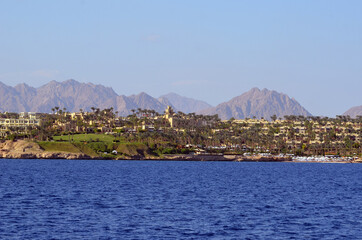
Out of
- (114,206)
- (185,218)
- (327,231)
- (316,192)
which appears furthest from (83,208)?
(316,192)

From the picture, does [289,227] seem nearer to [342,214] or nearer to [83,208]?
[342,214]

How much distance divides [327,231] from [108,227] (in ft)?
59.8

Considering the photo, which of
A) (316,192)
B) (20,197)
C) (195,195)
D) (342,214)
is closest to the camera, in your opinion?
(342,214)

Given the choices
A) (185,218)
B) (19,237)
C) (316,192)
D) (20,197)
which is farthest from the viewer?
(316,192)

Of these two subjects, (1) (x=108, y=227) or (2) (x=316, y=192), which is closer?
(1) (x=108, y=227)

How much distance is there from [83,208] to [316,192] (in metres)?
42.3

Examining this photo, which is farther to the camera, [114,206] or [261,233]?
[114,206]

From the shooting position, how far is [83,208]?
200 feet

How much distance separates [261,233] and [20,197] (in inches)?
1405

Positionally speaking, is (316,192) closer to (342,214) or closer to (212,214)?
(342,214)

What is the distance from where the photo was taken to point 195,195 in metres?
79.3

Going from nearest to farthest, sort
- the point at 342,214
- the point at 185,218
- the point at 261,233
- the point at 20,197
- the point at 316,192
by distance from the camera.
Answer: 1. the point at 261,233
2. the point at 185,218
3. the point at 342,214
4. the point at 20,197
5. the point at 316,192

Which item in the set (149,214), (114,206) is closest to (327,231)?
(149,214)

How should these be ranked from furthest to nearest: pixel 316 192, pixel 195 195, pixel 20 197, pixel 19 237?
pixel 316 192, pixel 195 195, pixel 20 197, pixel 19 237
